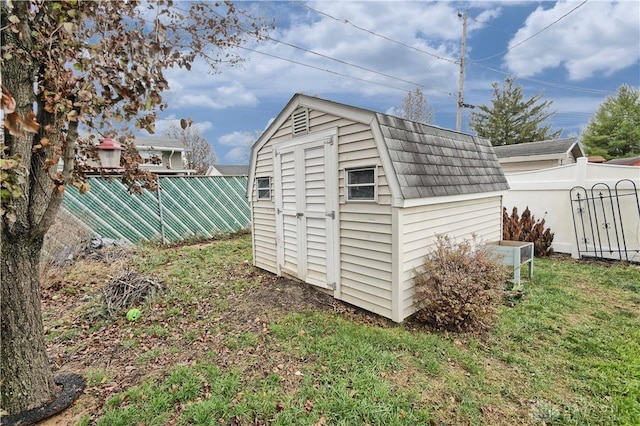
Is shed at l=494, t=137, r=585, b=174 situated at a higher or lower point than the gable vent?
higher

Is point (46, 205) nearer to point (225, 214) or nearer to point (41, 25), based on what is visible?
point (41, 25)

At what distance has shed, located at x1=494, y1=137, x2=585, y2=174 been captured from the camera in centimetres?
1301

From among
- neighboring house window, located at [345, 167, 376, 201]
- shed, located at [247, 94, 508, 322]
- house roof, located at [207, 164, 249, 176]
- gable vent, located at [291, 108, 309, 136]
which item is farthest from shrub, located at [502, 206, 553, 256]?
house roof, located at [207, 164, 249, 176]

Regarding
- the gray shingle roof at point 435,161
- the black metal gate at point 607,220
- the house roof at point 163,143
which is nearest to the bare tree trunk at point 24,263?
the gray shingle roof at point 435,161

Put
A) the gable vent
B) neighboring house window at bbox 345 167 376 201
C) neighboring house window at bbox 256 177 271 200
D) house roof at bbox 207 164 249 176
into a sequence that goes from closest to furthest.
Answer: neighboring house window at bbox 345 167 376 201, the gable vent, neighboring house window at bbox 256 177 271 200, house roof at bbox 207 164 249 176

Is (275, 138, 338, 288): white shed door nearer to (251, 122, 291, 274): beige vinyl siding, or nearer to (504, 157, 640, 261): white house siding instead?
(251, 122, 291, 274): beige vinyl siding

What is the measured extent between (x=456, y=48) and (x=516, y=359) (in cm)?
1370

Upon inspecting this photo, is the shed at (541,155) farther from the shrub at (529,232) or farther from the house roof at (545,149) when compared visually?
the shrub at (529,232)

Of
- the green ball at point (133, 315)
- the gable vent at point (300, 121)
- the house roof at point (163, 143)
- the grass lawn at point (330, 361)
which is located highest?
the house roof at point (163, 143)

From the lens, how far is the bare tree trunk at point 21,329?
2.18 m

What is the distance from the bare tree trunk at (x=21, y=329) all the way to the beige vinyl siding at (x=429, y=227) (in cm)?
349

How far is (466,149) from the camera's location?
17.7 feet

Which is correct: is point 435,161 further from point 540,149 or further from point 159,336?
point 540,149

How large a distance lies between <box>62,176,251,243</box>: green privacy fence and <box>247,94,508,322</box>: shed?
15.3ft
